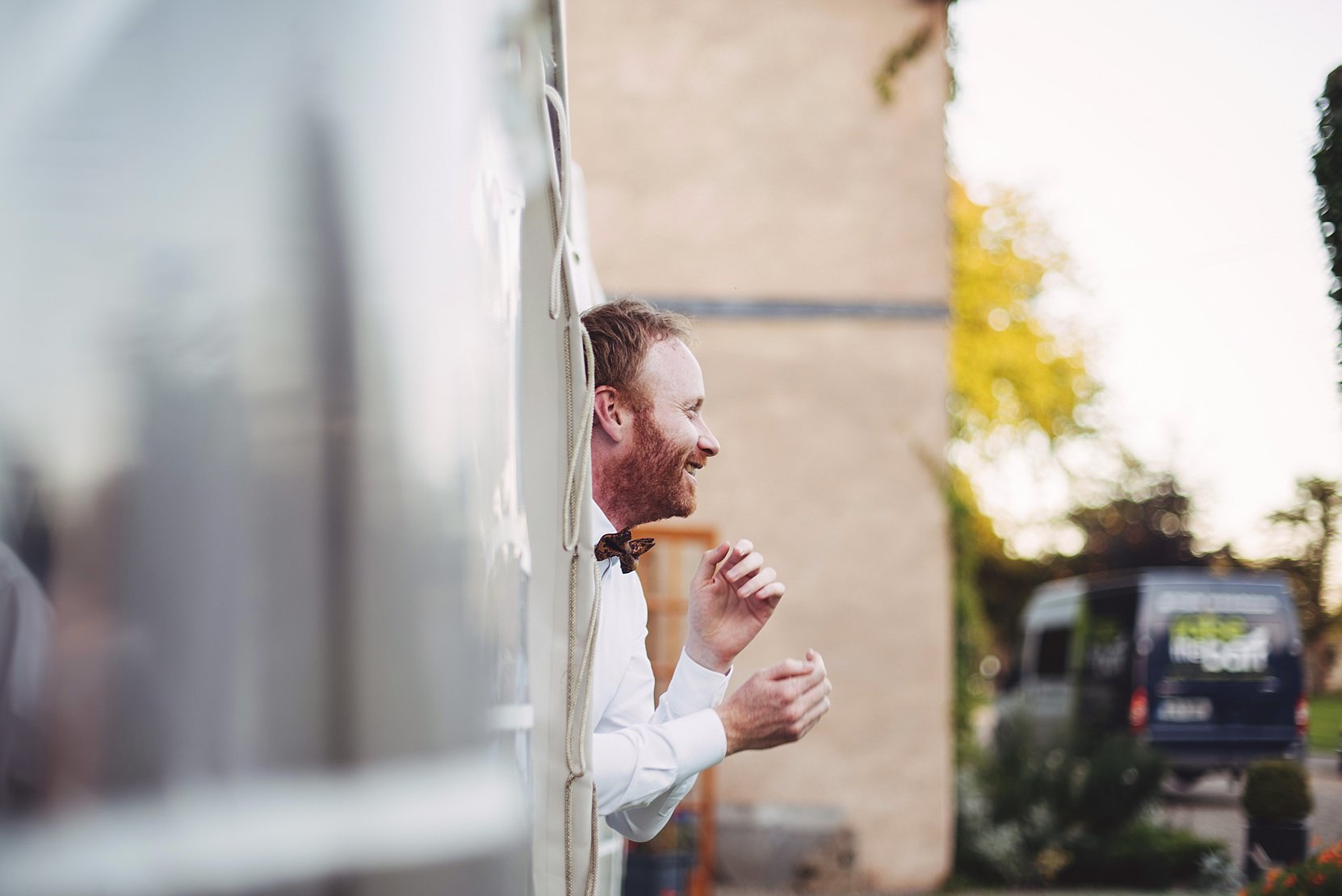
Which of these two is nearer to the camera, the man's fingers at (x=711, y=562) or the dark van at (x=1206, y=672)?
the man's fingers at (x=711, y=562)

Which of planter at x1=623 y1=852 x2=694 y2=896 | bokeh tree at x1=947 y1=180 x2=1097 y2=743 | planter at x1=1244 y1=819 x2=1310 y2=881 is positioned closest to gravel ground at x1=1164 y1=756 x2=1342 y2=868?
planter at x1=1244 y1=819 x2=1310 y2=881

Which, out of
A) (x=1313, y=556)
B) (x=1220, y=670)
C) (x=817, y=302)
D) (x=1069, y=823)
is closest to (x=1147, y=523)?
(x=1313, y=556)

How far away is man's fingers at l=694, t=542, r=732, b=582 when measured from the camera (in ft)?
6.28

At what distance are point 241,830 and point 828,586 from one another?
7044 mm

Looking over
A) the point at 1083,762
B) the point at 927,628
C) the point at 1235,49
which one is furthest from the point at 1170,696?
the point at 1235,49

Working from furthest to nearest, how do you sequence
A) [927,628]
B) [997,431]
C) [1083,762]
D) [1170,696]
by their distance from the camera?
[997,431] < [1170,696] < [1083,762] < [927,628]

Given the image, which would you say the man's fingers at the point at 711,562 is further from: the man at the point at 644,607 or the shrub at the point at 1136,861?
the shrub at the point at 1136,861

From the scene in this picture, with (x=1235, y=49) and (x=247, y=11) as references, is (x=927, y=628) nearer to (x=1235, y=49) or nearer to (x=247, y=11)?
(x=1235, y=49)

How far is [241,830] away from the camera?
0.91 m

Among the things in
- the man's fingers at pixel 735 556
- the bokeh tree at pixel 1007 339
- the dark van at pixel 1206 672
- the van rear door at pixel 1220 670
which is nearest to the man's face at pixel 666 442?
the man's fingers at pixel 735 556

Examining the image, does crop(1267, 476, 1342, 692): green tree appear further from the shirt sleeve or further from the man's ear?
the man's ear

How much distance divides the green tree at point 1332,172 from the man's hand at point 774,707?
2.39 metres

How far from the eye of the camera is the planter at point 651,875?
6266mm

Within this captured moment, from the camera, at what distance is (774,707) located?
1856 mm
